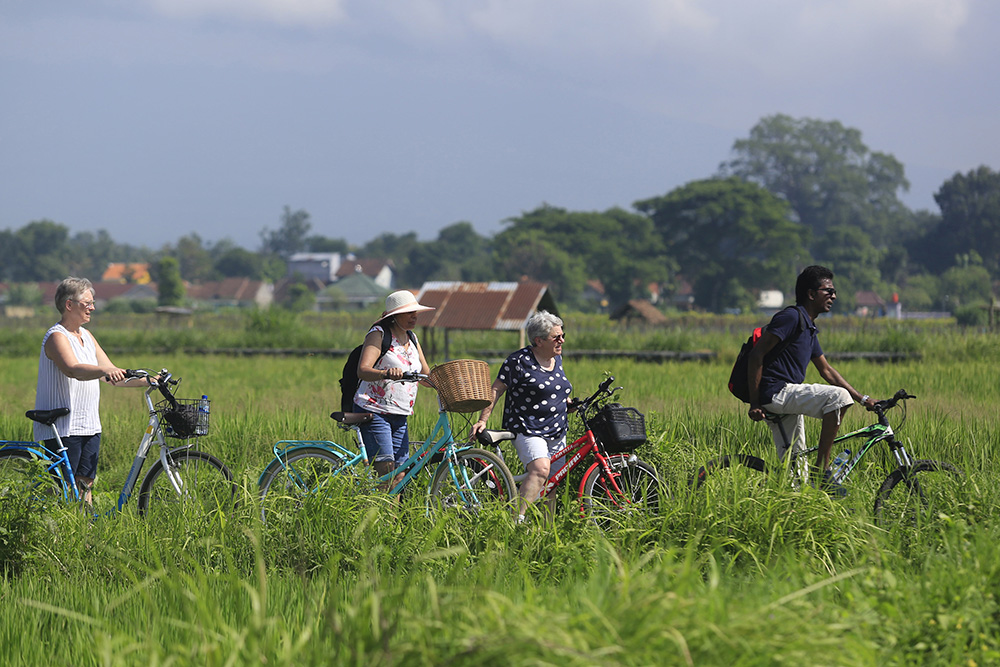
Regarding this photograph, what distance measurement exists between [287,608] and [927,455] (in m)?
5.96

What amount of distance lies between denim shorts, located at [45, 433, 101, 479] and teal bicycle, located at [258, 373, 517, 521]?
1.08 meters

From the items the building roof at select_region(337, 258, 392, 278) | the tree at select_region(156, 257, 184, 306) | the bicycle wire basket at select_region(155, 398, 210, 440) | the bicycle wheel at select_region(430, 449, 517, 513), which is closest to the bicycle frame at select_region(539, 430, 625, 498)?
the bicycle wheel at select_region(430, 449, 517, 513)

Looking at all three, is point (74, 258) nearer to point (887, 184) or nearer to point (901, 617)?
point (887, 184)

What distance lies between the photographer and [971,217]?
124562mm

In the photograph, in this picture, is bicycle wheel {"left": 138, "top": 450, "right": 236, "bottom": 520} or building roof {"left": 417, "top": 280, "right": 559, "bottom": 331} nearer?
bicycle wheel {"left": 138, "top": 450, "right": 236, "bottom": 520}

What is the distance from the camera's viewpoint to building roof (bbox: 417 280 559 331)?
998 inches

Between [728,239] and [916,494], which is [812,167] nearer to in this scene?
[728,239]

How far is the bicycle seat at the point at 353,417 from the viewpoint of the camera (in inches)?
235

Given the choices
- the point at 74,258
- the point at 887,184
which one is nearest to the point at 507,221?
the point at 887,184

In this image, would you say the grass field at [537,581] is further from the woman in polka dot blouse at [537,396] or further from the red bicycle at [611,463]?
the woman in polka dot blouse at [537,396]

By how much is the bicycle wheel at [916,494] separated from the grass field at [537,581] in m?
0.09

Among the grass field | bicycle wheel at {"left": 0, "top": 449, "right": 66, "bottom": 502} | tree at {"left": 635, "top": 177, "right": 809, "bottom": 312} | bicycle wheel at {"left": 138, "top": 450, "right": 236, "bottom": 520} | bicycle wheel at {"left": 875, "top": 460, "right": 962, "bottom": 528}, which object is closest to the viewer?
the grass field

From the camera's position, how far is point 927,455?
26.9 feet

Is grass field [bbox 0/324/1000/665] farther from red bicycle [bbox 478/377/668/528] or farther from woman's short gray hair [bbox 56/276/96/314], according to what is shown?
woman's short gray hair [bbox 56/276/96/314]
